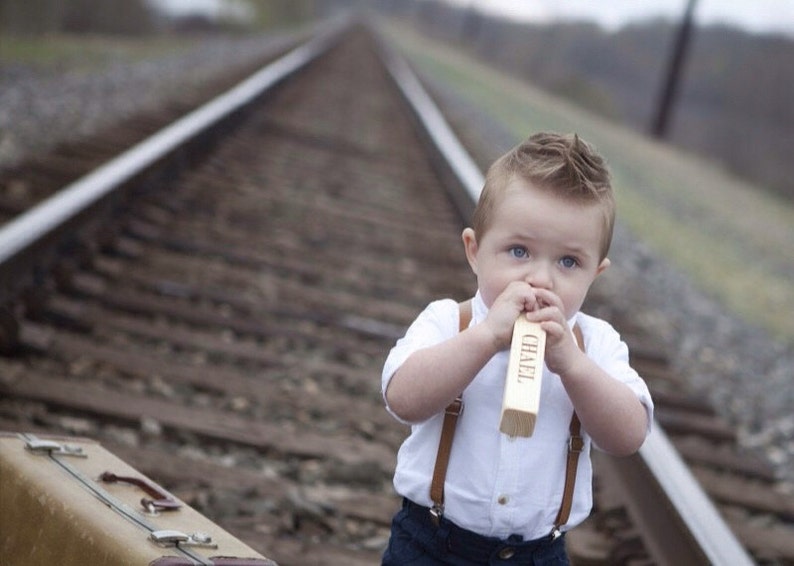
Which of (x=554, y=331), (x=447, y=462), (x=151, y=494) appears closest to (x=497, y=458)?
(x=447, y=462)

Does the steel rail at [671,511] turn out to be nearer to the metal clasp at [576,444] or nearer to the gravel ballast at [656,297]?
the metal clasp at [576,444]

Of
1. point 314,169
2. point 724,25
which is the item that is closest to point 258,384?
point 314,169

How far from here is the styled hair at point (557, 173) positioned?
1.78 meters

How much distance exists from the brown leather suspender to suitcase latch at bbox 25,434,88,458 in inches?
28.5

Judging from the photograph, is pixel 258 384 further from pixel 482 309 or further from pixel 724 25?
pixel 724 25

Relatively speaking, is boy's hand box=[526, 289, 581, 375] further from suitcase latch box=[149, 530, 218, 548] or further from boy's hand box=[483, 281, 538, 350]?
suitcase latch box=[149, 530, 218, 548]

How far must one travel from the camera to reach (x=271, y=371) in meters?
3.91

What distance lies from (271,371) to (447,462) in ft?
6.92

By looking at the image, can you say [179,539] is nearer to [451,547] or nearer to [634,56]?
[451,547]

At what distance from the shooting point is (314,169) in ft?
26.0

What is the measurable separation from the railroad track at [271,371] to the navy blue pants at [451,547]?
721 millimetres

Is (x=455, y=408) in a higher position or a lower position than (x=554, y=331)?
lower

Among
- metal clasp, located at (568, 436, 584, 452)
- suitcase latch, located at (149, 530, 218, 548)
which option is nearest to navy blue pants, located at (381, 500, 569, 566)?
metal clasp, located at (568, 436, 584, 452)

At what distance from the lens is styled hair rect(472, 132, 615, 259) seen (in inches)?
70.2
